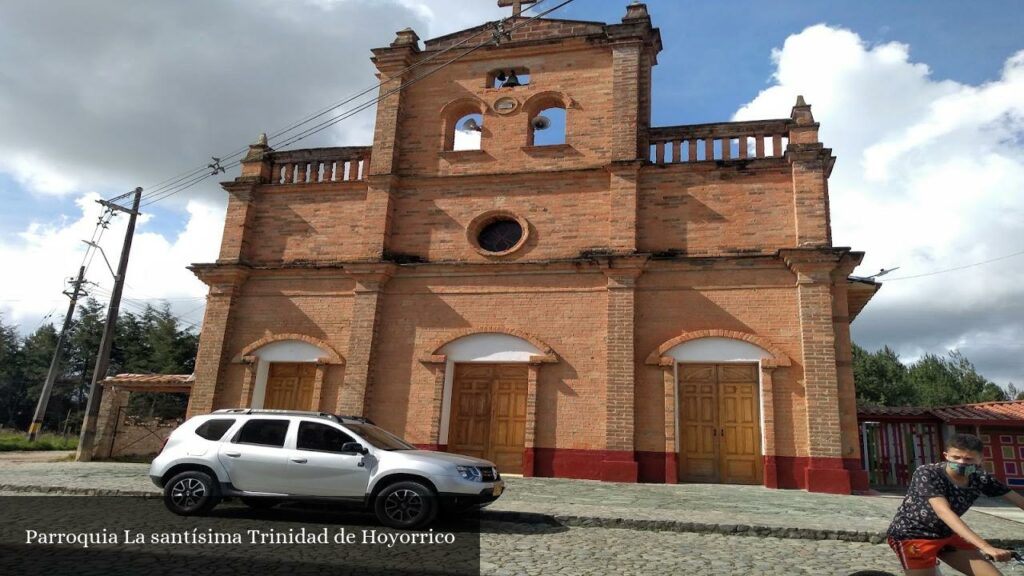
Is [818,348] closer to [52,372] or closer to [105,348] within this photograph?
[105,348]

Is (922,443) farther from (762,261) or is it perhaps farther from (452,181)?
(452,181)

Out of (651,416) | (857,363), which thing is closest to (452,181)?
(651,416)

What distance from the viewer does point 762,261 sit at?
504 inches

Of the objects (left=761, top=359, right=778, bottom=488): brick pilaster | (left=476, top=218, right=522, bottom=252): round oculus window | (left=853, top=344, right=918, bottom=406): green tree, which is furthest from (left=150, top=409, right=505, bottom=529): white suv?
(left=853, top=344, right=918, bottom=406): green tree

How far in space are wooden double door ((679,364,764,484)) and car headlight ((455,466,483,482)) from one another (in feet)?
20.6

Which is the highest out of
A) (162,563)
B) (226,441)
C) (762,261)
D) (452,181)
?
(452,181)


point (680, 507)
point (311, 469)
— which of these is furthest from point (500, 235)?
point (311, 469)

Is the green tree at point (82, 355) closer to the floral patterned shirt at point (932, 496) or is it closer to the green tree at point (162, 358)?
the green tree at point (162, 358)

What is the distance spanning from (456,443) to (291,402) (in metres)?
4.34

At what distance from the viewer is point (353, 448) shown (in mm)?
7746

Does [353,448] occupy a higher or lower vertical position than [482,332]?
lower

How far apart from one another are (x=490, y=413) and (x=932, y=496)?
1041 centimetres

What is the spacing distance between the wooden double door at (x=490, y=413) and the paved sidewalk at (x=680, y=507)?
4.17ft

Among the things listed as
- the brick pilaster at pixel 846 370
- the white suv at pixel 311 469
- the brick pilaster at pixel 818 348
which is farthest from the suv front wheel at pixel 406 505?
the brick pilaster at pixel 846 370
